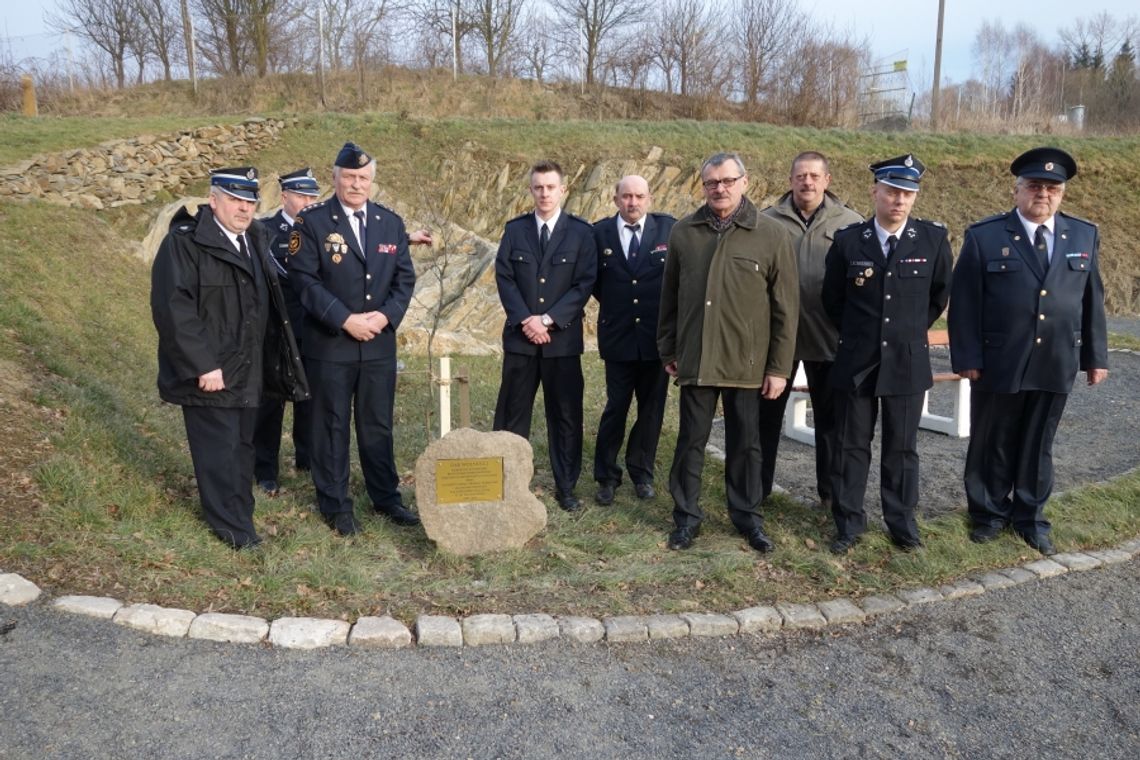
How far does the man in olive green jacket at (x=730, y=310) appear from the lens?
15.3 feet

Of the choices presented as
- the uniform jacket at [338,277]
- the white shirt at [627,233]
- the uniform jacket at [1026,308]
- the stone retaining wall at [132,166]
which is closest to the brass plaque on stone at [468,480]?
the uniform jacket at [338,277]

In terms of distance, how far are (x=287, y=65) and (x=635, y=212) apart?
25.2m

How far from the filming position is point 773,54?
26969 millimetres

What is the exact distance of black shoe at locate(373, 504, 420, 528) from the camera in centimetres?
527

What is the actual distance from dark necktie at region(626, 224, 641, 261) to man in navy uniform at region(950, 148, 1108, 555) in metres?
1.88

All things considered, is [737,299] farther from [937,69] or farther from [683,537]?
[937,69]

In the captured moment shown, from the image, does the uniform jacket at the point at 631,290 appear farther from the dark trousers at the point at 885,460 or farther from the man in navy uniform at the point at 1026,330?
the man in navy uniform at the point at 1026,330

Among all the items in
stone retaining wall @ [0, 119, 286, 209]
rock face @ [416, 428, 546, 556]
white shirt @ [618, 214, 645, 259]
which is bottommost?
rock face @ [416, 428, 546, 556]

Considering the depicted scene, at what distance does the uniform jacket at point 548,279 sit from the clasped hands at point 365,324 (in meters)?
0.78

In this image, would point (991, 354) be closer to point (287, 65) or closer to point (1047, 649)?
point (1047, 649)

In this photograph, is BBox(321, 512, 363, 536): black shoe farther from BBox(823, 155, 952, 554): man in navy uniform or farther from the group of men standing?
BBox(823, 155, 952, 554): man in navy uniform

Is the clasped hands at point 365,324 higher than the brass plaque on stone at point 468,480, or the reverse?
the clasped hands at point 365,324

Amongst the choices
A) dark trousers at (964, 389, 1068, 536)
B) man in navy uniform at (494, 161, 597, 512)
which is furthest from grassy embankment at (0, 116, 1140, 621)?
man in navy uniform at (494, 161, 597, 512)

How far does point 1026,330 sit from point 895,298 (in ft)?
2.58
